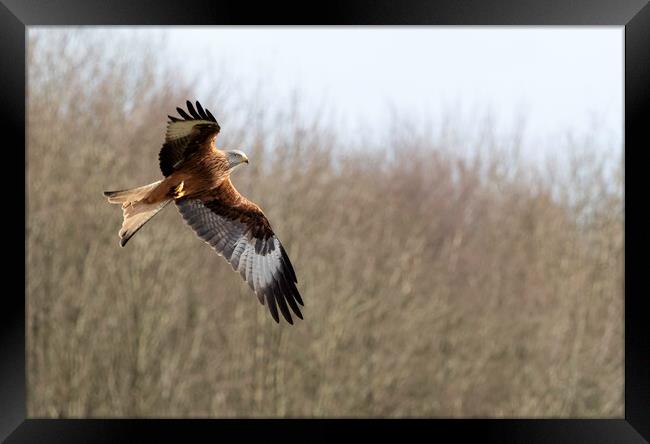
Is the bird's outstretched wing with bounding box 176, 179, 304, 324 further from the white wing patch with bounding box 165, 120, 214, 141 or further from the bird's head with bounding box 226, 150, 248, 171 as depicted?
the white wing patch with bounding box 165, 120, 214, 141

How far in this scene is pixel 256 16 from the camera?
4.14 metres

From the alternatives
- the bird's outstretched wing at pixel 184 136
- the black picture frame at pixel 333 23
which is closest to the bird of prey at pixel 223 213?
the bird's outstretched wing at pixel 184 136

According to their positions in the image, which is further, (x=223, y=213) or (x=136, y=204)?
(x=223, y=213)

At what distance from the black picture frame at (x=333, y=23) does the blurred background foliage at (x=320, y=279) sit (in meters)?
4.80

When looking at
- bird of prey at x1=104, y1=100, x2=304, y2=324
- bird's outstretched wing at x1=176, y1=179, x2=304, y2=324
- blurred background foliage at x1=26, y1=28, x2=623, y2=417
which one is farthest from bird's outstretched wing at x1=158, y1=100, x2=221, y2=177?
blurred background foliage at x1=26, y1=28, x2=623, y2=417

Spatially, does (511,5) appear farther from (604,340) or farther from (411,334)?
(604,340)

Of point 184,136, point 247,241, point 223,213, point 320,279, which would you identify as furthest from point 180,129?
point 320,279

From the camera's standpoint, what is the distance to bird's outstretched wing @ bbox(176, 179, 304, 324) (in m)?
3.95

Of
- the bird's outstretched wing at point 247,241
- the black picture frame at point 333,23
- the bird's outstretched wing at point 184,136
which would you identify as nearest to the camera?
the bird's outstretched wing at point 184,136

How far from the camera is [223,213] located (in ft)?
13.0

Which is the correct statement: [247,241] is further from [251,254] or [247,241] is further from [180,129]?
[180,129]

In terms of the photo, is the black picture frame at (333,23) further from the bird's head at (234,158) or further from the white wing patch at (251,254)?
the bird's head at (234,158)

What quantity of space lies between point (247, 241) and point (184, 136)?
89 cm

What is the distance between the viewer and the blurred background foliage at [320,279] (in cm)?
1007
